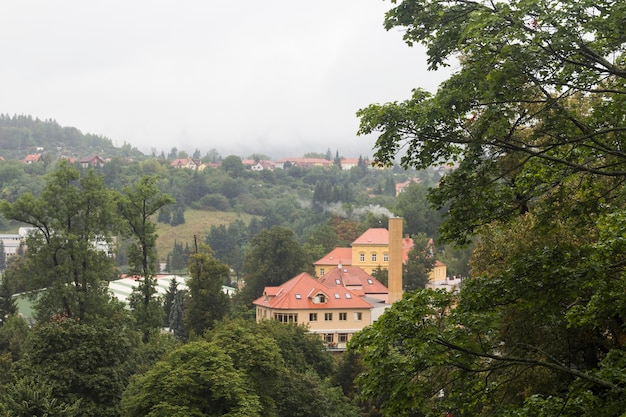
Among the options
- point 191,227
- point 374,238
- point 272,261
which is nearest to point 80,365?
point 272,261

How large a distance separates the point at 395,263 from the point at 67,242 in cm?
3408

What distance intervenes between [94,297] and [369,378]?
29.4 meters

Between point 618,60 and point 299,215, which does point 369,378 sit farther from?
point 299,215

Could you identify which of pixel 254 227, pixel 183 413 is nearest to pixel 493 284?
pixel 183 413

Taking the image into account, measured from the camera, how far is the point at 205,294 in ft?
165

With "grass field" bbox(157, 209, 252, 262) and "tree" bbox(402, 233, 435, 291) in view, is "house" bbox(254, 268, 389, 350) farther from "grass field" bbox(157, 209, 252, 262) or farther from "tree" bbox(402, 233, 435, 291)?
"grass field" bbox(157, 209, 252, 262)

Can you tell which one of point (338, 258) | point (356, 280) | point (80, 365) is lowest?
point (80, 365)

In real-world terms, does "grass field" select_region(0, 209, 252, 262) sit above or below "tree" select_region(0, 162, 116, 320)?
above

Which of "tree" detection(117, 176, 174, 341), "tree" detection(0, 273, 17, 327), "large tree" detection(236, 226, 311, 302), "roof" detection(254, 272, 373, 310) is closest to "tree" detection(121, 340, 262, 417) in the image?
"tree" detection(117, 176, 174, 341)

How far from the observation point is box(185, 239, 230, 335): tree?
166ft

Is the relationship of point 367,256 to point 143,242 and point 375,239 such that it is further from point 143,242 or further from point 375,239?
point 143,242

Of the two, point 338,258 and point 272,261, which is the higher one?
point 338,258

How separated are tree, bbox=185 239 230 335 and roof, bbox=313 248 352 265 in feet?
129

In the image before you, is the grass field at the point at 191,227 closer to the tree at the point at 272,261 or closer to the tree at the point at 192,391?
the tree at the point at 272,261
